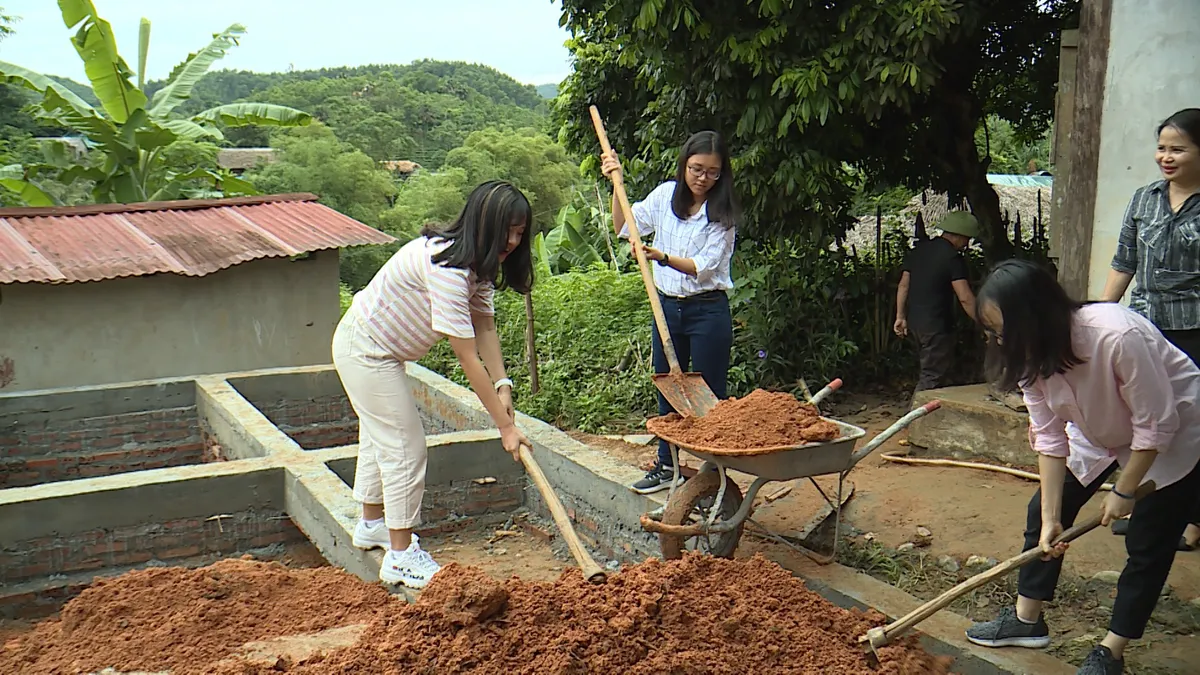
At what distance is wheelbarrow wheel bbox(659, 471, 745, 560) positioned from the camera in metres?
3.75

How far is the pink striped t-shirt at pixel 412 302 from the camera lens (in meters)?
3.40

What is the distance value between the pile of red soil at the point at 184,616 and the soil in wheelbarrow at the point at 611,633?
0.66 m

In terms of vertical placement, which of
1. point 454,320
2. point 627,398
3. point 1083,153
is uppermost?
point 1083,153

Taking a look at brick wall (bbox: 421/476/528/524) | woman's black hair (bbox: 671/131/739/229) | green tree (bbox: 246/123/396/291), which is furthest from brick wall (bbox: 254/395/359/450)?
green tree (bbox: 246/123/396/291)

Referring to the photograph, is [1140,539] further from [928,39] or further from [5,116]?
[5,116]

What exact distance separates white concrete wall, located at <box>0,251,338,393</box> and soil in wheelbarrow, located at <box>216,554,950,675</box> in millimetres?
5935

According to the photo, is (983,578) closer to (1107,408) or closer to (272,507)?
(1107,408)

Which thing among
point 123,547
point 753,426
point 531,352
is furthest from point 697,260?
point 531,352

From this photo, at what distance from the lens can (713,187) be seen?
14.0 ft

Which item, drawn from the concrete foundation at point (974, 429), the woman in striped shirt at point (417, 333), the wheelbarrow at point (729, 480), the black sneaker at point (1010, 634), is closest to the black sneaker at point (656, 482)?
the wheelbarrow at point (729, 480)

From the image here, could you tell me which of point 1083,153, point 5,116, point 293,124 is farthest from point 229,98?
point 1083,153

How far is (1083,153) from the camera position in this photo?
16.0ft

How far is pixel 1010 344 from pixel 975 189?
18.9ft

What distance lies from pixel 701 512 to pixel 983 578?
126 centimetres
